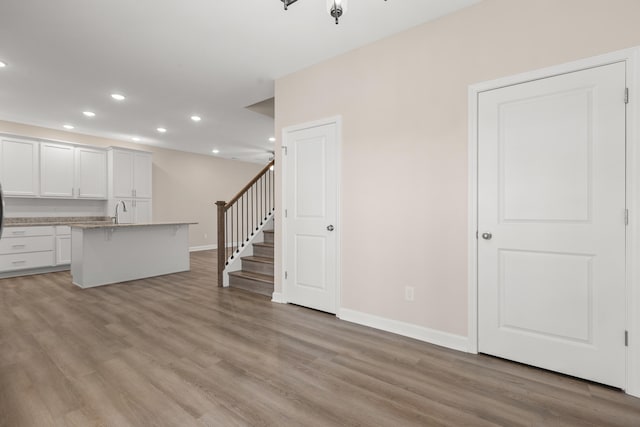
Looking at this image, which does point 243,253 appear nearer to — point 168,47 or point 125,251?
point 125,251

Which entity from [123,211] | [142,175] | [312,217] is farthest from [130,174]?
[312,217]

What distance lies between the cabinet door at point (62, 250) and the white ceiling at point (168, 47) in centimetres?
223

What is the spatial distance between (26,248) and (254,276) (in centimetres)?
426

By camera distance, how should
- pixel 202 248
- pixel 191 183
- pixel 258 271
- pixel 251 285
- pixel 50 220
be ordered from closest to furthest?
pixel 251 285, pixel 258 271, pixel 50 220, pixel 191 183, pixel 202 248

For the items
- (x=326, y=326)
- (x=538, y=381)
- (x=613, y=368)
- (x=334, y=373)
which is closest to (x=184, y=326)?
(x=326, y=326)

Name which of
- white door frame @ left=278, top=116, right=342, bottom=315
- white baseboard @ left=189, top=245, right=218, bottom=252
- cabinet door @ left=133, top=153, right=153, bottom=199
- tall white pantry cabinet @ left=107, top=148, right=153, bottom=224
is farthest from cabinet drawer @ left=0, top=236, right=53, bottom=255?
white door frame @ left=278, top=116, right=342, bottom=315

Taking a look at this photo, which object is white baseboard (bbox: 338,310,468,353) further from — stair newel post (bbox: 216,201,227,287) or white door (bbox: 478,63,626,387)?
stair newel post (bbox: 216,201,227,287)

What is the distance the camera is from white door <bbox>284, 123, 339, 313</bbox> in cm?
320

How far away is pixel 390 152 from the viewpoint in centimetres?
278

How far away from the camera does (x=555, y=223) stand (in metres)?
2.04

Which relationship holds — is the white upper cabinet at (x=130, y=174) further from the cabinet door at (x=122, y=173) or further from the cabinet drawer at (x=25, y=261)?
the cabinet drawer at (x=25, y=261)

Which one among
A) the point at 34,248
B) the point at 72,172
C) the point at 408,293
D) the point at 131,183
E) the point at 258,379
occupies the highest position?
the point at 72,172

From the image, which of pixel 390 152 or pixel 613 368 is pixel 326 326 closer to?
pixel 390 152

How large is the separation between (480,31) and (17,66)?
4.84m
